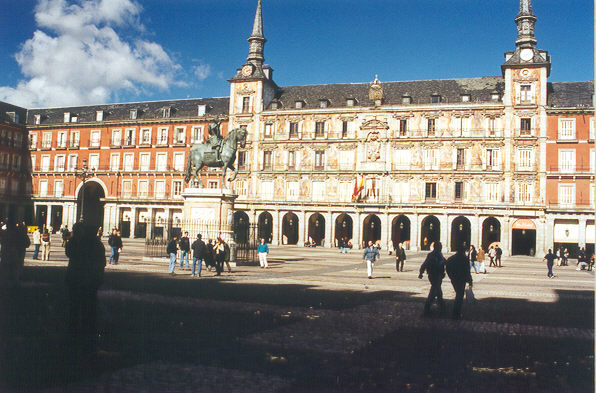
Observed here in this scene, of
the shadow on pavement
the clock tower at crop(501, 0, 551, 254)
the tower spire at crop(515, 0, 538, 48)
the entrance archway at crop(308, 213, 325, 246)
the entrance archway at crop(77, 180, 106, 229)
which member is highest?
the tower spire at crop(515, 0, 538, 48)

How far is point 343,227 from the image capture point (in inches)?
2288

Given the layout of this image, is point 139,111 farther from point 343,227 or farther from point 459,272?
point 459,272

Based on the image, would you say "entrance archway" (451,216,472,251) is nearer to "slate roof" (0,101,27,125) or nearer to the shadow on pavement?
the shadow on pavement

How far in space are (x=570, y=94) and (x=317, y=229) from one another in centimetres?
2940

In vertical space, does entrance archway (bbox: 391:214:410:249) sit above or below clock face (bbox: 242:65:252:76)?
below

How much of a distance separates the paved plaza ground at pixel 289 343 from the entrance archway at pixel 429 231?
126ft

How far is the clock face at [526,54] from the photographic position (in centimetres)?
5217

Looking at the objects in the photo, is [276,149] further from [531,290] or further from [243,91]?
[531,290]

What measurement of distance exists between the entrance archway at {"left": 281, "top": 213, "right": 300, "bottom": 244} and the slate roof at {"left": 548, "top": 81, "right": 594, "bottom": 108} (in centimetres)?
2876

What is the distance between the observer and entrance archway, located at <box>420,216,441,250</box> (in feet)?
177

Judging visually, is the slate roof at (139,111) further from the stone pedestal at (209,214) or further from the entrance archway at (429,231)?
the stone pedestal at (209,214)

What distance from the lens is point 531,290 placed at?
18719mm

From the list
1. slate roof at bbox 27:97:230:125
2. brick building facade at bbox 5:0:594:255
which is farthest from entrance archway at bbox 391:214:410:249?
slate roof at bbox 27:97:230:125

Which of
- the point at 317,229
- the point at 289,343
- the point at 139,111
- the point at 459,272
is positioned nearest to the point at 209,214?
the point at 459,272
